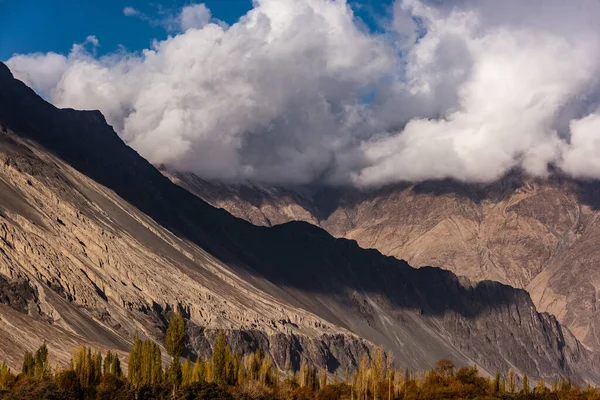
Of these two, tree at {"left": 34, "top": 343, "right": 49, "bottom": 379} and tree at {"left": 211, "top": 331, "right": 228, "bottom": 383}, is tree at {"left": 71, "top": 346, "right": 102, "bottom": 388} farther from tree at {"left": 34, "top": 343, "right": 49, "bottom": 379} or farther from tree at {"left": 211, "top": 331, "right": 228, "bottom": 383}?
tree at {"left": 211, "top": 331, "right": 228, "bottom": 383}

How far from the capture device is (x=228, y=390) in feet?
419

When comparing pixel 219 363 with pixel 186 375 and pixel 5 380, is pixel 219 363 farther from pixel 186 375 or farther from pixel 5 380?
pixel 5 380

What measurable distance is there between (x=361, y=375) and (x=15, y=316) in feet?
269

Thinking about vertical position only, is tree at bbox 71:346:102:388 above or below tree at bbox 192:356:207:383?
below

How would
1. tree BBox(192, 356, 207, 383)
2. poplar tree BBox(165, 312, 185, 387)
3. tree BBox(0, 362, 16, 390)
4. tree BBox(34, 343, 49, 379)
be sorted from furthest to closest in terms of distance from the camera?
tree BBox(192, 356, 207, 383) < tree BBox(34, 343, 49, 379) < poplar tree BBox(165, 312, 185, 387) < tree BBox(0, 362, 16, 390)

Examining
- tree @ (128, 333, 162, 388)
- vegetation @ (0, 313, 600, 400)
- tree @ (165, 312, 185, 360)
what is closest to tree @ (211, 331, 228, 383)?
vegetation @ (0, 313, 600, 400)

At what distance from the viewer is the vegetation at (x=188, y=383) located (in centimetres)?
11825

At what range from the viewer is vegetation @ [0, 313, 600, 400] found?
4656 inches

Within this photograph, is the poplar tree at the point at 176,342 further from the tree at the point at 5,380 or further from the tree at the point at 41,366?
the tree at the point at 5,380

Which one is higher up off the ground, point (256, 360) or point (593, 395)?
point (593, 395)

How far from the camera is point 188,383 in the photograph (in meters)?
128

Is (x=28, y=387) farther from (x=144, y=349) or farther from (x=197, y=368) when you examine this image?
(x=197, y=368)

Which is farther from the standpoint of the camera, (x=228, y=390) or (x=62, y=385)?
(x=228, y=390)

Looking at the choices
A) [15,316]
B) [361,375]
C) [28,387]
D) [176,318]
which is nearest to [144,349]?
[176,318]
